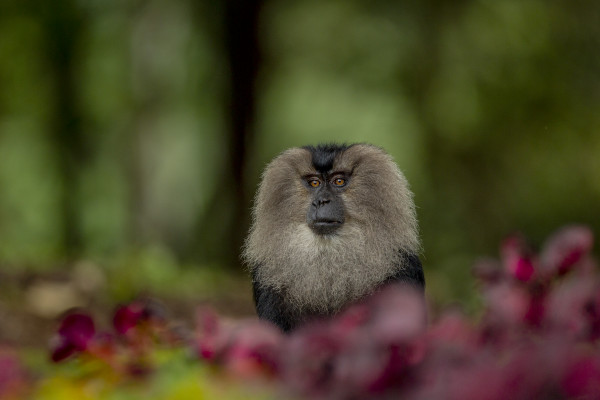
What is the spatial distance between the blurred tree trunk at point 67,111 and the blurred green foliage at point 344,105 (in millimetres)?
33

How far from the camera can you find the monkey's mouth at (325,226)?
4492mm

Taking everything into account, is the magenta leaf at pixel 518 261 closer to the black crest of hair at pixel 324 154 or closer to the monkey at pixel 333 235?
the monkey at pixel 333 235

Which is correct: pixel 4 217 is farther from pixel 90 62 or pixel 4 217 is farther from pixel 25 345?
pixel 25 345

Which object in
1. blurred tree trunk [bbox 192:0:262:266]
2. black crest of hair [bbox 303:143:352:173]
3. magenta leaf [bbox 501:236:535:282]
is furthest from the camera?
blurred tree trunk [bbox 192:0:262:266]

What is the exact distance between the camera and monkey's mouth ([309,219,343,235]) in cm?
449

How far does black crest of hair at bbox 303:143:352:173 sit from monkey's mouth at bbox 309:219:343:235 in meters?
0.28

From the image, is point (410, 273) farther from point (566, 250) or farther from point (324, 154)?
point (566, 250)

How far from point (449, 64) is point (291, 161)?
1052 centimetres

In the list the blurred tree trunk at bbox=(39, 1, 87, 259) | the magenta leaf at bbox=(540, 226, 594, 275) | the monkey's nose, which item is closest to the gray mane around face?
the monkey's nose

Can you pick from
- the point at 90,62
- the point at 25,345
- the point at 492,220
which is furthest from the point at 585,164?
the point at 25,345

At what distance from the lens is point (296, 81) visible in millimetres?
15906

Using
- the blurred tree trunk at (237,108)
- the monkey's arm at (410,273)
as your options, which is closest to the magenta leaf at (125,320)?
the monkey's arm at (410,273)

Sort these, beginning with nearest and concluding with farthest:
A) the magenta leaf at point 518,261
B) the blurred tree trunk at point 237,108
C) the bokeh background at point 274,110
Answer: the magenta leaf at point 518,261 < the blurred tree trunk at point 237,108 < the bokeh background at point 274,110

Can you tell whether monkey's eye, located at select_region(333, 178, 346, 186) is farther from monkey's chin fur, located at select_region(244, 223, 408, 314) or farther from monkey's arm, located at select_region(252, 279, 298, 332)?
monkey's arm, located at select_region(252, 279, 298, 332)
